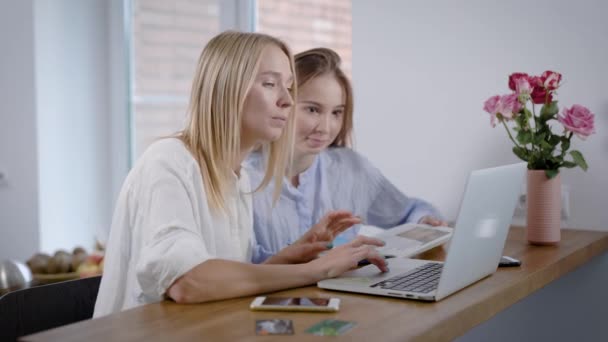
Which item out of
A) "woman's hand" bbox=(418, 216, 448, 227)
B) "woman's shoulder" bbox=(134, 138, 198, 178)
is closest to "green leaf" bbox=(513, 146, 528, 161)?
"woman's hand" bbox=(418, 216, 448, 227)

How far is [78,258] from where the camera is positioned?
2830 millimetres

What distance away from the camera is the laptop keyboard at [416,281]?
1.28 m

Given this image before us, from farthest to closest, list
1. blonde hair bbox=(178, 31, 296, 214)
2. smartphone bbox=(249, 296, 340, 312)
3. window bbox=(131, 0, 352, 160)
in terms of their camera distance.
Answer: window bbox=(131, 0, 352, 160), blonde hair bbox=(178, 31, 296, 214), smartphone bbox=(249, 296, 340, 312)

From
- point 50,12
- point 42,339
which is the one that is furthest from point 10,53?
point 42,339

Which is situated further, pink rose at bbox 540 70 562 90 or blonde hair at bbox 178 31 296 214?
pink rose at bbox 540 70 562 90

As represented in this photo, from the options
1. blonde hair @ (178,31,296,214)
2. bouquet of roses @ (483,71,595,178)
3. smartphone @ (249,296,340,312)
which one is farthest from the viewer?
bouquet of roses @ (483,71,595,178)

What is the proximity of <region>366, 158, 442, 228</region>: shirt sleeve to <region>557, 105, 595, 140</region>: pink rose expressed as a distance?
1.72ft

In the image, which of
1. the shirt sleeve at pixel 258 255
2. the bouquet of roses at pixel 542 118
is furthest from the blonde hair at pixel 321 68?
the shirt sleeve at pixel 258 255

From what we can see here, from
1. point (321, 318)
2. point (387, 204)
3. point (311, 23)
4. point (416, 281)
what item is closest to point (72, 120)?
point (311, 23)

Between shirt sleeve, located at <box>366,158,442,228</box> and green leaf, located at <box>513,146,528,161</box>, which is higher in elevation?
green leaf, located at <box>513,146,528,161</box>

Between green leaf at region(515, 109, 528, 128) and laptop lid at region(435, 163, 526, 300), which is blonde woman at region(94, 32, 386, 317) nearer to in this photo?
laptop lid at region(435, 163, 526, 300)

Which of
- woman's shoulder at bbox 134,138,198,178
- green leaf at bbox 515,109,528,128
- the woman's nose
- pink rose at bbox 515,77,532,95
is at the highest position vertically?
pink rose at bbox 515,77,532,95

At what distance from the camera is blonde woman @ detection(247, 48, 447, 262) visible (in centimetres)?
210

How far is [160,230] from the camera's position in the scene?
1290 mm
